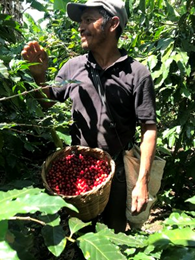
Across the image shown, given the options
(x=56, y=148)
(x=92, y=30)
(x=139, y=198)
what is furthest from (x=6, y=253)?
(x=56, y=148)

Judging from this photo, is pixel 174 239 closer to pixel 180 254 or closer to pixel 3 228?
pixel 180 254

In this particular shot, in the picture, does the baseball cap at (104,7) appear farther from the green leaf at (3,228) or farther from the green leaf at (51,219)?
the green leaf at (3,228)

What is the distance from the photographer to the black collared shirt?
5.96 feet

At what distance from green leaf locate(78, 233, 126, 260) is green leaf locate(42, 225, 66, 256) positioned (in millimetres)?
58

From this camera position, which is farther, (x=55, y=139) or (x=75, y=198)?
(x=55, y=139)

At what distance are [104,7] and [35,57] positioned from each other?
498 millimetres

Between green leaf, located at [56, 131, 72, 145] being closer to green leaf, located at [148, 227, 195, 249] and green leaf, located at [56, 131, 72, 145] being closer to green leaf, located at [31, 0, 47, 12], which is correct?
green leaf, located at [31, 0, 47, 12]

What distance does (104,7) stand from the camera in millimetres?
1824

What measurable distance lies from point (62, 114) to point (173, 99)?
121 centimetres

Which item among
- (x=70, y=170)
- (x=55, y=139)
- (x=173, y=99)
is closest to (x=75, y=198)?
(x=70, y=170)

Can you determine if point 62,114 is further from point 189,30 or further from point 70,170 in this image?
point 189,30

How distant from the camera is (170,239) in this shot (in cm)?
90

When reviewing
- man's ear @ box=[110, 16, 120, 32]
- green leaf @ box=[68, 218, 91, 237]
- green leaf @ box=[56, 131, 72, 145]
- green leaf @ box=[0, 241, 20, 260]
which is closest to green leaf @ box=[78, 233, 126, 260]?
green leaf @ box=[68, 218, 91, 237]

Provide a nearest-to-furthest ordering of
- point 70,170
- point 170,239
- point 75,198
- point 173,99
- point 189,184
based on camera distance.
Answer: point 170,239 < point 75,198 < point 70,170 < point 173,99 < point 189,184
